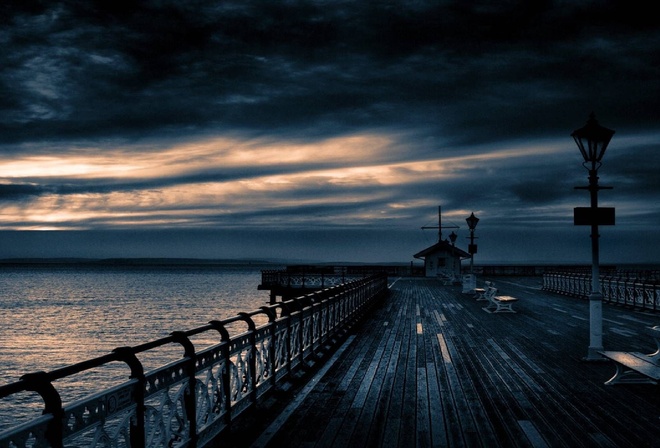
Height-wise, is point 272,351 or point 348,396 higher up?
point 272,351

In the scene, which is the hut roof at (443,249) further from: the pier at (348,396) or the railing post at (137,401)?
the railing post at (137,401)

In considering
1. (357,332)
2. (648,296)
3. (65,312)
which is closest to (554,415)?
(357,332)

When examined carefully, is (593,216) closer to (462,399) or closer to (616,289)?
(462,399)

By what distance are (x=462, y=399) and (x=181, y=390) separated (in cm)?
461

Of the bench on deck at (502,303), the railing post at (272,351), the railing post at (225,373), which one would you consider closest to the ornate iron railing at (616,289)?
the bench on deck at (502,303)

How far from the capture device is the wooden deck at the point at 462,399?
7.15 metres

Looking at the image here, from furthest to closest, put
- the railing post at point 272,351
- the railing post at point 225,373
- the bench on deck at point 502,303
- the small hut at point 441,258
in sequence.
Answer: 1. the small hut at point 441,258
2. the bench on deck at point 502,303
3. the railing post at point 272,351
4. the railing post at point 225,373

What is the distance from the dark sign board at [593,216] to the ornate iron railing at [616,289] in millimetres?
14995

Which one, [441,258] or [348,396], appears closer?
[348,396]

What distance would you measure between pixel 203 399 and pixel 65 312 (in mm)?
69350

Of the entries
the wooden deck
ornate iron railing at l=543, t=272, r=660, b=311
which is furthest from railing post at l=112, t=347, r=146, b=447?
ornate iron railing at l=543, t=272, r=660, b=311

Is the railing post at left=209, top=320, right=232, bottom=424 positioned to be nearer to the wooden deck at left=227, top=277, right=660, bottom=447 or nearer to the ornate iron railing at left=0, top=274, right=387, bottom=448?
the ornate iron railing at left=0, top=274, right=387, bottom=448

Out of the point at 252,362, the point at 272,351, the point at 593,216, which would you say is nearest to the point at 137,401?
the point at 252,362

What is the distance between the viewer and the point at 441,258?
7600 centimetres
